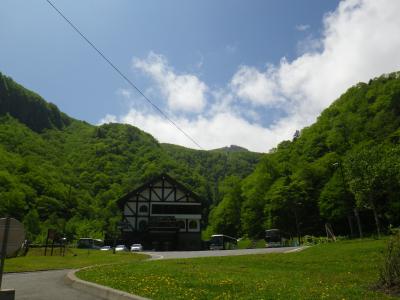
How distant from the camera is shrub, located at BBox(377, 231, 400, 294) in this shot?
10258 mm

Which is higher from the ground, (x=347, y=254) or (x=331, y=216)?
(x=331, y=216)

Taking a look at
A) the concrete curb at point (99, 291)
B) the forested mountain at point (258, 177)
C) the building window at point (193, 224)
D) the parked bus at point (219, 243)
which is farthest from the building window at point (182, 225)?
the concrete curb at point (99, 291)

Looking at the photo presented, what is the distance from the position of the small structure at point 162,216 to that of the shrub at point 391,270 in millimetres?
48523

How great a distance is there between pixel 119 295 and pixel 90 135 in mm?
146008

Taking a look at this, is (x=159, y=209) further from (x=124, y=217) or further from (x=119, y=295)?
(x=119, y=295)

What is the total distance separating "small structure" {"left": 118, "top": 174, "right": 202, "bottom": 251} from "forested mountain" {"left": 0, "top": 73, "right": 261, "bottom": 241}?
4.34 m

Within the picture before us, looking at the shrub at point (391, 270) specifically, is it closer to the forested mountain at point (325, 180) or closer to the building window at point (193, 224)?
the forested mountain at point (325, 180)

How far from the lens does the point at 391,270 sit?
415 inches

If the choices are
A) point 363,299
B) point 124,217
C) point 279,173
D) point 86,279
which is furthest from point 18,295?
point 279,173

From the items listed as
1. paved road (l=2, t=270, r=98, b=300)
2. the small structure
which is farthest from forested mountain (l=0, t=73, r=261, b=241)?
paved road (l=2, t=270, r=98, b=300)

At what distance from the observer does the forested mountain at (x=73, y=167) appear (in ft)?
274

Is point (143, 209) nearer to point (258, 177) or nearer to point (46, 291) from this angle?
point (258, 177)

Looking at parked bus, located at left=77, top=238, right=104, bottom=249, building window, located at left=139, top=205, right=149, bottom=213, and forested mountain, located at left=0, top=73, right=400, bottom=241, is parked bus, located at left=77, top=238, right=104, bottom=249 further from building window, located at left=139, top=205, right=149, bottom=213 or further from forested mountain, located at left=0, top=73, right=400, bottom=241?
forested mountain, located at left=0, top=73, right=400, bottom=241

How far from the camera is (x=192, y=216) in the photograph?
6050 centimetres
